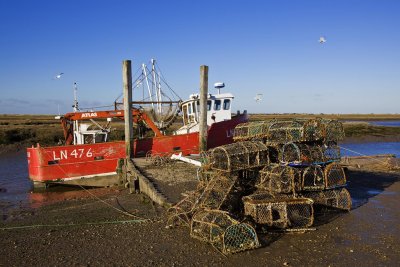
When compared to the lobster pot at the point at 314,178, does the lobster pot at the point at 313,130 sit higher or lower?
higher

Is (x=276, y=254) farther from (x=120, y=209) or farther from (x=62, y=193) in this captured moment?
(x=62, y=193)

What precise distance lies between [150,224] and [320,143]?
505 centimetres

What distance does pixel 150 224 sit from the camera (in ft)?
27.1

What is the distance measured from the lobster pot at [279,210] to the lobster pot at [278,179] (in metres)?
0.22

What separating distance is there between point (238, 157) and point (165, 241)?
2693mm

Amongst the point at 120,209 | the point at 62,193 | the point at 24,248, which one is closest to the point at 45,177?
the point at 62,193

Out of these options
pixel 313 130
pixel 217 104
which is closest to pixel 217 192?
pixel 313 130

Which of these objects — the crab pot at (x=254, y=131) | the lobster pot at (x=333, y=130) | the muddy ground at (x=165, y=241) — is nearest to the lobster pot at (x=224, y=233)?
the muddy ground at (x=165, y=241)

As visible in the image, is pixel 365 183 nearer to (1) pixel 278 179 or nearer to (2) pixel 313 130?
(2) pixel 313 130

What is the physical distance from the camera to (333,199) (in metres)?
9.09

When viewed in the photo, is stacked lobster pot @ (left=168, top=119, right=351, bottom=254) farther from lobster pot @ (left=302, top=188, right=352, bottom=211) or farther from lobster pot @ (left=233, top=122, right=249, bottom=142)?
lobster pot @ (left=233, top=122, right=249, bottom=142)

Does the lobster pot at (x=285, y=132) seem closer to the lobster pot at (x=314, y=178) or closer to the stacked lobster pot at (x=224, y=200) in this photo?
the stacked lobster pot at (x=224, y=200)

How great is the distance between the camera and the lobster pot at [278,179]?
26.6 ft

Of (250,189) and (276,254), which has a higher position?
(250,189)
